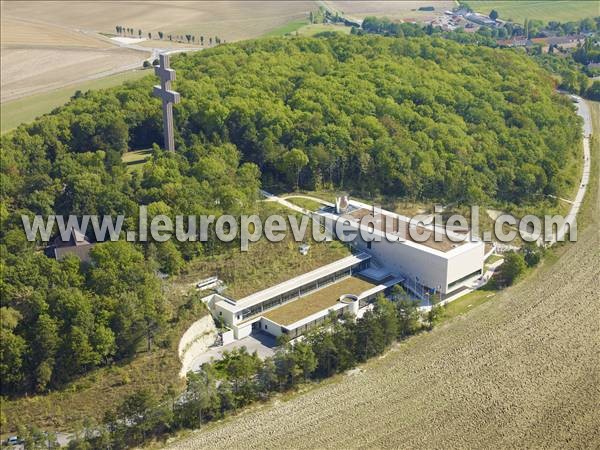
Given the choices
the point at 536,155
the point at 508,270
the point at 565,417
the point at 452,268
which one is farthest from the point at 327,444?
the point at 536,155

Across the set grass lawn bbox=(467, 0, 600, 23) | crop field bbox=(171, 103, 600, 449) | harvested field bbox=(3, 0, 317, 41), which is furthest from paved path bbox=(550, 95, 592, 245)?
grass lawn bbox=(467, 0, 600, 23)

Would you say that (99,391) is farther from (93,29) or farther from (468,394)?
(93,29)

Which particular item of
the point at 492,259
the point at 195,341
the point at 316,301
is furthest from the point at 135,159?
the point at 492,259

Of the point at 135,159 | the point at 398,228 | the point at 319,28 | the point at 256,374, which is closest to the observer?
the point at 256,374

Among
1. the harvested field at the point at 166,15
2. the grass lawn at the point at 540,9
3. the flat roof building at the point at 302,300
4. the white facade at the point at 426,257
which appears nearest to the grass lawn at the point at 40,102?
the harvested field at the point at 166,15

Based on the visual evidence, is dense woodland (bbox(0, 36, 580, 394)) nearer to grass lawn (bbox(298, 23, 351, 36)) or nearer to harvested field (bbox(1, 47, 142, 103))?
harvested field (bbox(1, 47, 142, 103))

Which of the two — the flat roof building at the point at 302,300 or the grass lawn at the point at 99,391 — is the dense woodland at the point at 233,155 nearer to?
the grass lawn at the point at 99,391
